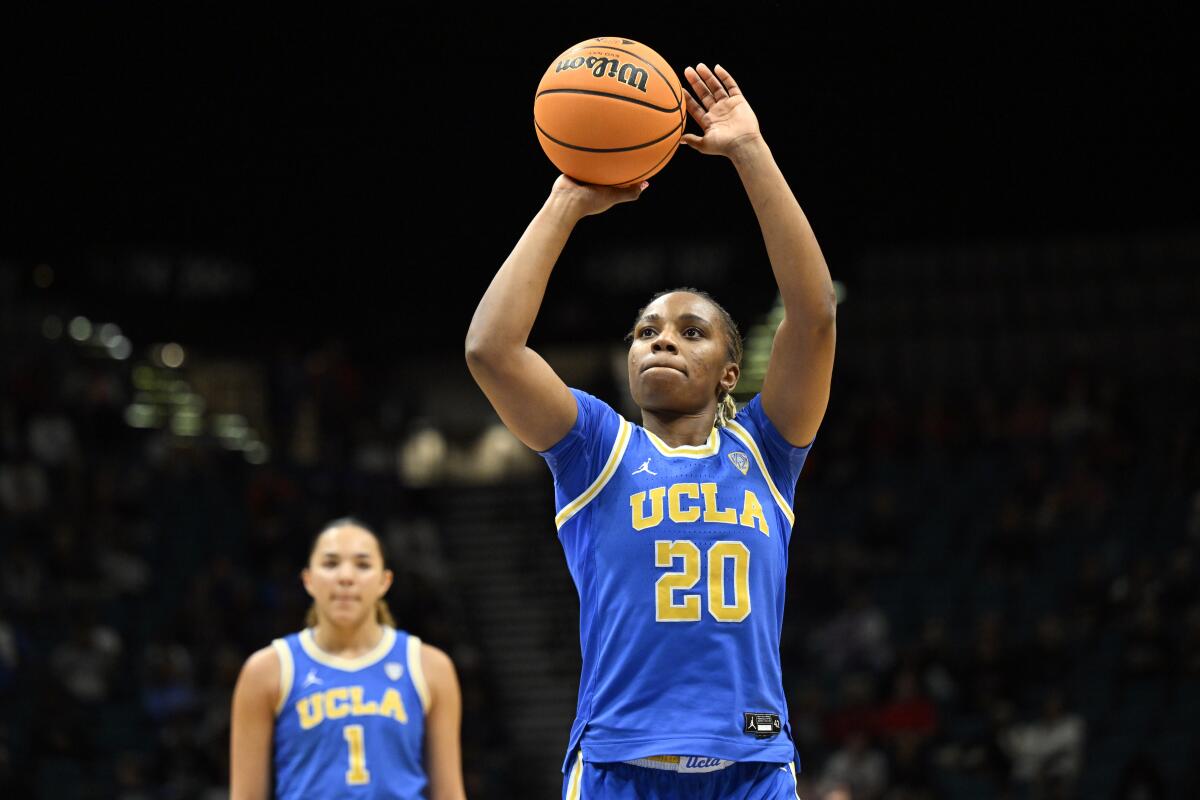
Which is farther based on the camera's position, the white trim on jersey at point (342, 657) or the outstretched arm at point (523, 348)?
the white trim on jersey at point (342, 657)

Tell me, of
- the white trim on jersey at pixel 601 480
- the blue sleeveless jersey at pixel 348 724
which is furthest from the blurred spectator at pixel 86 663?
the white trim on jersey at pixel 601 480

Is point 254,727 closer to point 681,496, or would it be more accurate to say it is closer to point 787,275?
point 681,496

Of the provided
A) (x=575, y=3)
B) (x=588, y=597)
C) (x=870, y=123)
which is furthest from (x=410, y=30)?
(x=588, y=597)

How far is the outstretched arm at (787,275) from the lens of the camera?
3.63 m

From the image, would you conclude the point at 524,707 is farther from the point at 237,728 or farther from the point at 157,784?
the point at 237,728

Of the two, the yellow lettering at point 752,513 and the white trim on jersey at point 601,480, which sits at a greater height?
the white trim on jersey at point 601,480

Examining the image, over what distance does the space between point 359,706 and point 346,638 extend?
299 mm

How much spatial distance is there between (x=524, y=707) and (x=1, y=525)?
6.07 meters

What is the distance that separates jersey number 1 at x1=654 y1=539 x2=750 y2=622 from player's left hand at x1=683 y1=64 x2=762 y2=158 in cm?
96

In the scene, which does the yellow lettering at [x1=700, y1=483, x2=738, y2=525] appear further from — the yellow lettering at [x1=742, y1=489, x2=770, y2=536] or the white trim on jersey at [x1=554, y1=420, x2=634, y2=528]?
the white trim on jersey at [x1=554, y1=420, x2=634, y2=528]

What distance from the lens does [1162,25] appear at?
1405cm

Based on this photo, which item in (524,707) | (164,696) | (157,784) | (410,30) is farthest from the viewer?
(524,707)

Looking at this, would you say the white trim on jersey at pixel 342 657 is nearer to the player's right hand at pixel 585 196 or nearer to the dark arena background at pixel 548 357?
the player's right hand at pixel 585 196

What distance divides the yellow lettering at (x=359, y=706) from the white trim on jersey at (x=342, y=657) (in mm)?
106
